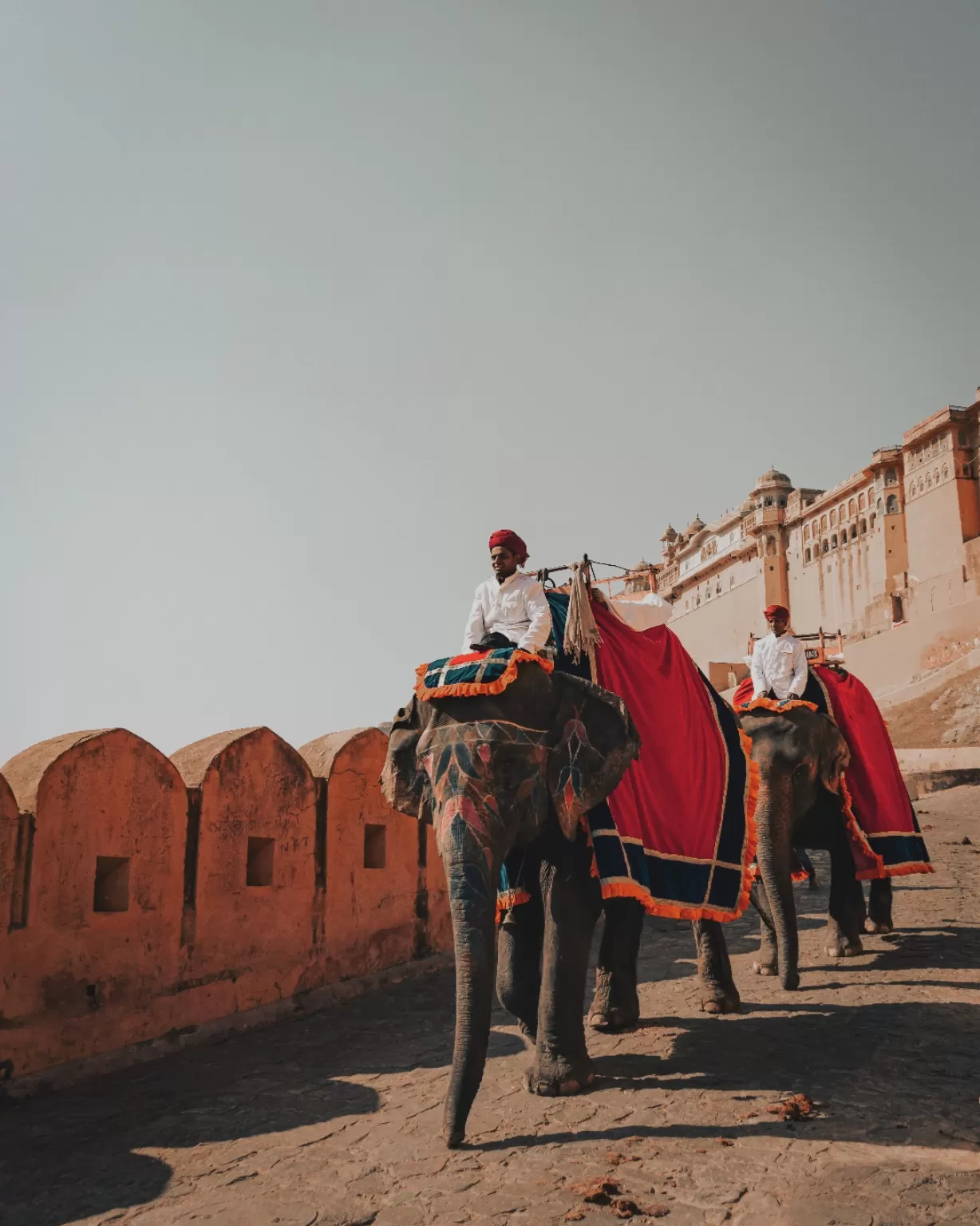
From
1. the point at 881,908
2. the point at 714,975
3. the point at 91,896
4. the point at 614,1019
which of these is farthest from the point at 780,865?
the point at 91,896

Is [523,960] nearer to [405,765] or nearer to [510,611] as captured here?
[405,765]

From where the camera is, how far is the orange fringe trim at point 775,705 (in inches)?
311

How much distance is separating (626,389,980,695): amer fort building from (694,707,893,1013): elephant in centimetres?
2923

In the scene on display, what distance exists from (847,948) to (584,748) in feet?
13.9

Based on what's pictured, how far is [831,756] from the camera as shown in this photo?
8.15 m

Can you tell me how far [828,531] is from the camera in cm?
5272

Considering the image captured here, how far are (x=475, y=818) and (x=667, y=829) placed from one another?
1.89 meters

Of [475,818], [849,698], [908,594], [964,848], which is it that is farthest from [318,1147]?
[908,594]

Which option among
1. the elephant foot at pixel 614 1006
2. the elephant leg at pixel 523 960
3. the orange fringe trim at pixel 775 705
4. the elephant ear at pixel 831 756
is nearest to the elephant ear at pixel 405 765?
the elephant leg at pixel 523 960

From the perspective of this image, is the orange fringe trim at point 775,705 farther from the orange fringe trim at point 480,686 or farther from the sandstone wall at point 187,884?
the orange fringe trim at point 480,686

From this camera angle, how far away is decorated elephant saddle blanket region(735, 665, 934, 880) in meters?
8.60

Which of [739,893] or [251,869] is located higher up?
[251,869]

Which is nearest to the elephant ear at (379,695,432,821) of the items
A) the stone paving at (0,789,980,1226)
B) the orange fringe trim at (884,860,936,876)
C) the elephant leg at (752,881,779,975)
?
the stone paving at (0,789,980,1226)

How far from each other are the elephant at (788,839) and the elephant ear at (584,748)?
6.51 ft
